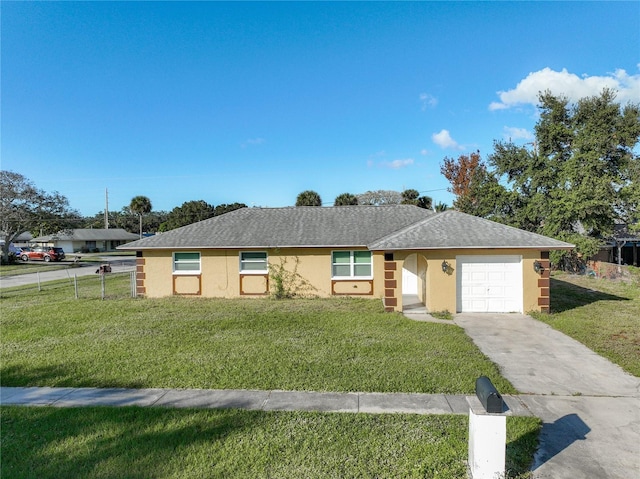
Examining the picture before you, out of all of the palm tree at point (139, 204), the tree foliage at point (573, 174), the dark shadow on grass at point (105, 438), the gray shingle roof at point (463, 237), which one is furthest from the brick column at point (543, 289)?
the palm tree at point (139, 204)

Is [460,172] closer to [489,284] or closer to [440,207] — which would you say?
[440,207]

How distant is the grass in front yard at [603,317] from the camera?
8.23 metres

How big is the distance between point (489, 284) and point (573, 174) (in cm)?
1651

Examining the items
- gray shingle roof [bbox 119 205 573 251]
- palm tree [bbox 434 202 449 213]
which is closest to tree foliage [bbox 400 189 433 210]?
palm tree [bbox 434 202 449 213]

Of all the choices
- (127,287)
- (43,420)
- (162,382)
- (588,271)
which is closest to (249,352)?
(162,382)

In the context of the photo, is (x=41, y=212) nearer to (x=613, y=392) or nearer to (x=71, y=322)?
(x=71, y=322)

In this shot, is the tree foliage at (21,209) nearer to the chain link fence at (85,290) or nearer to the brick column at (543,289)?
the chain link fence at (85,290)

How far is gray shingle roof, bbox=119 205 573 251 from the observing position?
12188 mm

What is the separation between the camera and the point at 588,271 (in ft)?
75.6

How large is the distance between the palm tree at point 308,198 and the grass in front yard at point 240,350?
35639 mm

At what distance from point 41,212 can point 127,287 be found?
27.3 meters

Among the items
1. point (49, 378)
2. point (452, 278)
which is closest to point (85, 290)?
point (49, 378)

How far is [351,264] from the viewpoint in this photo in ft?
51.0

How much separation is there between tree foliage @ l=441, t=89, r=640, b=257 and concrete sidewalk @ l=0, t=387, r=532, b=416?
22.5 meters
